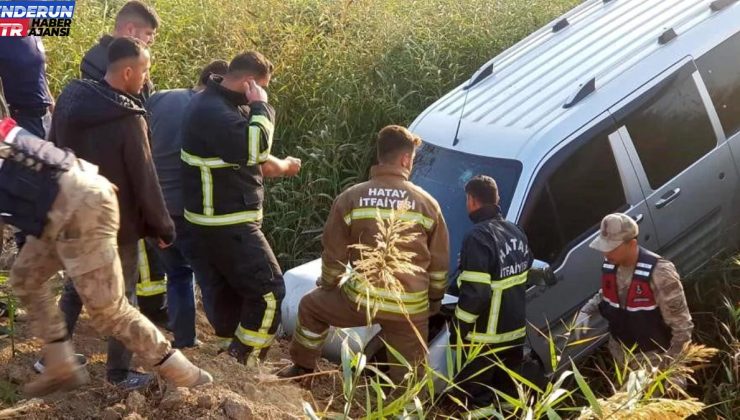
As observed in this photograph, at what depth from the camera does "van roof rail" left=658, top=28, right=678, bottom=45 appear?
622cm

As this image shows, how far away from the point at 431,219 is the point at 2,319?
271 centimetres

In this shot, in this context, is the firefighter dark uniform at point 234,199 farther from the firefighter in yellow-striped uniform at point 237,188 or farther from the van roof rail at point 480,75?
the van roof rail at point 480,75

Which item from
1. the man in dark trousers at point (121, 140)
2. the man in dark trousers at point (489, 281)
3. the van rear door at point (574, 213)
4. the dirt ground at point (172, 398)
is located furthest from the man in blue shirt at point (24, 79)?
the van rear door at point (574, 213)

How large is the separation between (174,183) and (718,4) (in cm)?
383

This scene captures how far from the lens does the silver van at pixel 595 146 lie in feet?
18.4

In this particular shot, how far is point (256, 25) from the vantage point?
29.5 feet

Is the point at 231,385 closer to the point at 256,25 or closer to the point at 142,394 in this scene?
the point at 142,394

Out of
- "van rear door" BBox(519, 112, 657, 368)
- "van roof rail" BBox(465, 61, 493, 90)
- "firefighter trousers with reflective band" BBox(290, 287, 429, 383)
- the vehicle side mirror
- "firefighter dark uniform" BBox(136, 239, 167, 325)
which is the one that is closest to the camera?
"firefighter trousers with reflective band" BBox(290, 287, 429, 383)

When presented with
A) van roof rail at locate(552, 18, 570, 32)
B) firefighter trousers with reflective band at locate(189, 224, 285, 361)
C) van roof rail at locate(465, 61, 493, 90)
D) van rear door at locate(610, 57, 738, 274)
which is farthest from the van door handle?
firefighter trousers with reflective band at locate(189, 224, 285, 361)

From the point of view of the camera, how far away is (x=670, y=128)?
612 cm

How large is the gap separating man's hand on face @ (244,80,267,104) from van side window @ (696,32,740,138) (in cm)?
295

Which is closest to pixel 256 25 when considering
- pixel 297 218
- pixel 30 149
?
pixel 297 218

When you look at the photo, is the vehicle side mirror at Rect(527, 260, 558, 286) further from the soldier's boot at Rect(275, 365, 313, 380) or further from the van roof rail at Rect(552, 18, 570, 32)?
the van roof rail at Rect(552, 18, 570, 32)

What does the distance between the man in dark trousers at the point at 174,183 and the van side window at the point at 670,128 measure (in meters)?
2.59
